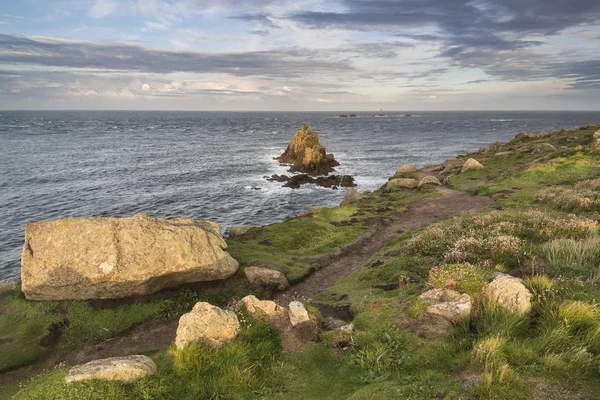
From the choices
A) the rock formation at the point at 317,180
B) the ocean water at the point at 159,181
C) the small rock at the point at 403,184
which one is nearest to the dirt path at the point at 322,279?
the small rock at the point at 403,184

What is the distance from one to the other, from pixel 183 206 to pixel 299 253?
31209 millimetres

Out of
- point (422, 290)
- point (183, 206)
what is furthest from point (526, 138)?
point (422, 290)

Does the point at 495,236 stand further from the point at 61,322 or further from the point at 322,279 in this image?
the point at 61,322

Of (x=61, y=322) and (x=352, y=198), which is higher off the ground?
(x=352, y=198)

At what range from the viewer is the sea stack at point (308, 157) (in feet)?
256

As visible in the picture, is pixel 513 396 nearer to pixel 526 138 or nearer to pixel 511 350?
pixel 511 350

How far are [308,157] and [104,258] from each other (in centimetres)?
6306

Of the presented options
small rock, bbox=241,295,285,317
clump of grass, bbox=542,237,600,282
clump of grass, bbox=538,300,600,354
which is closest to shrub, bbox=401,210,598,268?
clump of grass, bbox=542,237,600,282

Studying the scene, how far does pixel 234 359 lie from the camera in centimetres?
1103

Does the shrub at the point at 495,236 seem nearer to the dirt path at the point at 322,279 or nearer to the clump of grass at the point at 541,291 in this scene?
the clump of grass at the point at 541,291

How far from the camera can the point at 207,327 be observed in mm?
11961

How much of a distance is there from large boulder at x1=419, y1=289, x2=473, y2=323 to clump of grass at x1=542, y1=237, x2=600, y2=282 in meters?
4.82

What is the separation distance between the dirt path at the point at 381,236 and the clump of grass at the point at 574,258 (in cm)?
1122

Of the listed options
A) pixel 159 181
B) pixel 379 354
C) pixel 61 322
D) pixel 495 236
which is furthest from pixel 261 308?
pixel 159 181
